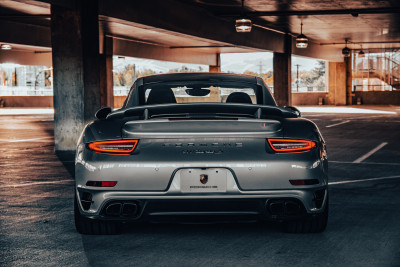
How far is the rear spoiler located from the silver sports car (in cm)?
15

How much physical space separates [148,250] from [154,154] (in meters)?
0.74

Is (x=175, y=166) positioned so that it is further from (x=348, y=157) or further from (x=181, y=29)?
(x=181, y=29)

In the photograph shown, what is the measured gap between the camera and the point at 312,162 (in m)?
4.43

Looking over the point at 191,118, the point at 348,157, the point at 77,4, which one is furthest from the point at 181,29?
the point at 191,118

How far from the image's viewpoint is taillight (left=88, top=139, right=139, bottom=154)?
4.36 metres

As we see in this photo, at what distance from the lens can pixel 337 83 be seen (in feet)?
157

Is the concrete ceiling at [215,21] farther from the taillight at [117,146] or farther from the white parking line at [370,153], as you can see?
the taillight at [117,146]

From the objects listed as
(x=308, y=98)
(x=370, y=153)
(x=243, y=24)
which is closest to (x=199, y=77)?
(x=370, y=153)

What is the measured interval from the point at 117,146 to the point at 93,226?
0.82 m

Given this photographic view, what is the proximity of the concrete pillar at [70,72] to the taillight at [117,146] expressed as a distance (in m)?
8.87

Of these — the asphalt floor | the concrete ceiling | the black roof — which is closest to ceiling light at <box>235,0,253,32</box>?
the concrete ceiling

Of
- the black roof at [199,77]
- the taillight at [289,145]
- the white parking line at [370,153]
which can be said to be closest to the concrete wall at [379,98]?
the white parking line at [370,153]

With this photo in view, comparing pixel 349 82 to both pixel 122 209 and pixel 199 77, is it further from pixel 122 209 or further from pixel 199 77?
pixel 122 209

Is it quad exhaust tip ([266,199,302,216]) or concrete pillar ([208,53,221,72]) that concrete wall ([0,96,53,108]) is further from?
quad exhaust tip ([266,199,302,216])
